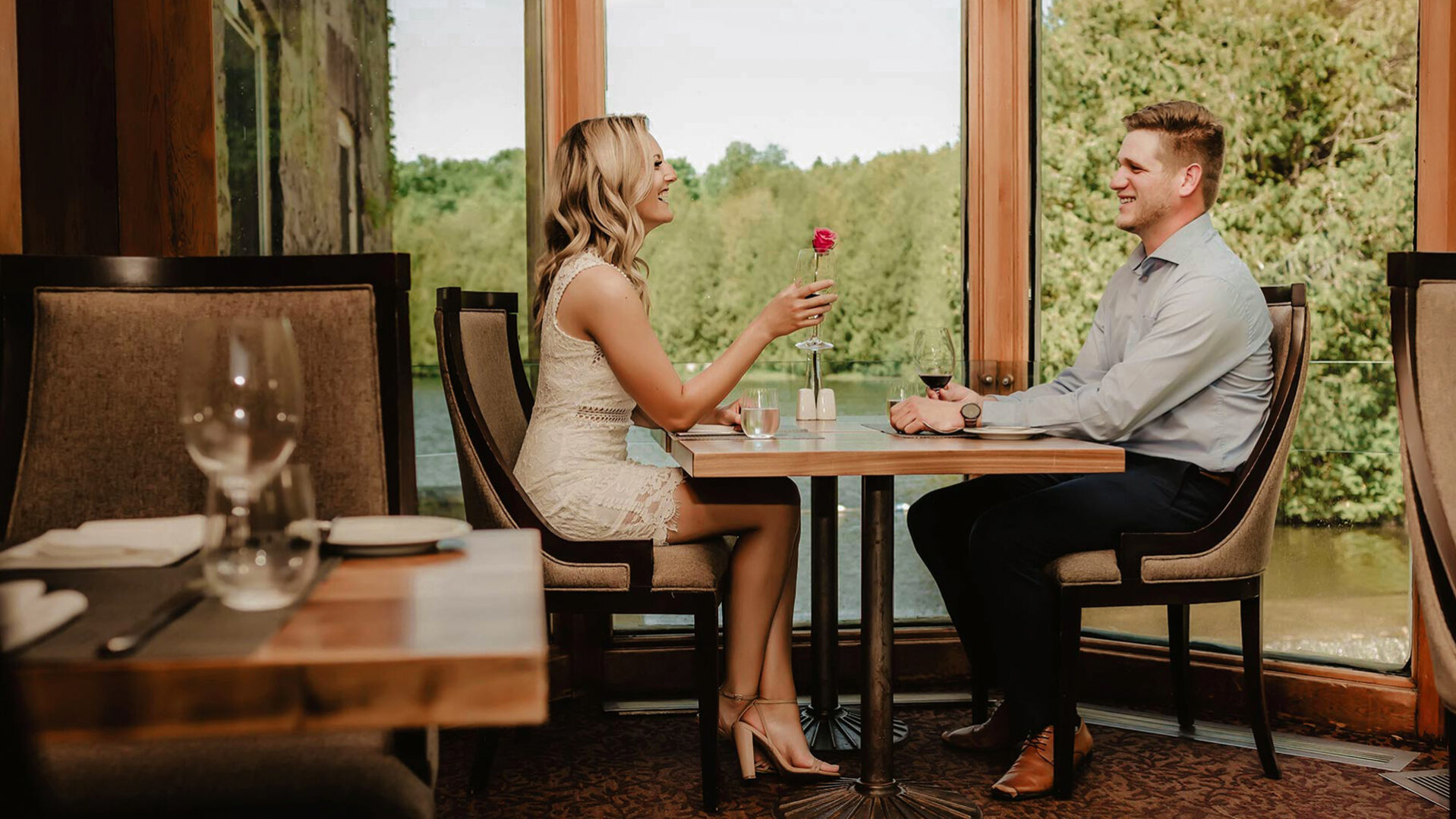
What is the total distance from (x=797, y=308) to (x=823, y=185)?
1.21m

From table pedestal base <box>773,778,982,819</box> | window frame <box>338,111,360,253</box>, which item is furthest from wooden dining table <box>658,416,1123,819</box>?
window frame <box>338,111,360,253</box>

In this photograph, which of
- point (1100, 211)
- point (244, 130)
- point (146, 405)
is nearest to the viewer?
point (146, 405)

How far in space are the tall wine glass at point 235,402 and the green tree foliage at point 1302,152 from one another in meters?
2.74

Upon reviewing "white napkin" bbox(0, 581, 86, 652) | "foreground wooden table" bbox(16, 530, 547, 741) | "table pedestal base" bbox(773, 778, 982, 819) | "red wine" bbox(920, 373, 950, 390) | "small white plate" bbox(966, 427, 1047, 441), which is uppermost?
"red wine" bbox(920, 373, 950, 390)

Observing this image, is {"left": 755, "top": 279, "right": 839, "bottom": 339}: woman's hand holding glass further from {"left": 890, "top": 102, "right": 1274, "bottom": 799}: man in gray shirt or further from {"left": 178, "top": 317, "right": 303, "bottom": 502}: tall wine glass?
{"left": 178, "top": 317, "right": 303, "bottom": 502}: tall wine glass

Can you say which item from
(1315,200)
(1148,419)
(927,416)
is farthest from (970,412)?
(1315,200)

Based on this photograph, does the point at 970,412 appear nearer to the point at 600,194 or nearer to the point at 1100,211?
the point at 600,194

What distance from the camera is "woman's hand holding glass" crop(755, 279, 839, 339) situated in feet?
7.62

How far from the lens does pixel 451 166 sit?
3178 mm

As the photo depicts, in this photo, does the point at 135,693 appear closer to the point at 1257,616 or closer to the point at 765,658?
the point at 765,658

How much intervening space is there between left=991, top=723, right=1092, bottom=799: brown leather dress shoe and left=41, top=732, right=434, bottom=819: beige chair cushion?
1.58m

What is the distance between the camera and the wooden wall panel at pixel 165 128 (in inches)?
106

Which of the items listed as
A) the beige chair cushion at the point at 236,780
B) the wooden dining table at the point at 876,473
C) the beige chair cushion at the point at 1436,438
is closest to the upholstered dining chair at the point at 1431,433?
the beige chair cushion at the point at 1436,438

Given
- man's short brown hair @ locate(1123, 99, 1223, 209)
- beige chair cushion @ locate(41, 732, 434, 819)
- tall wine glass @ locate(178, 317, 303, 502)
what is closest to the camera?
tall wine glass @ locate(178, 317, 303, 502)
